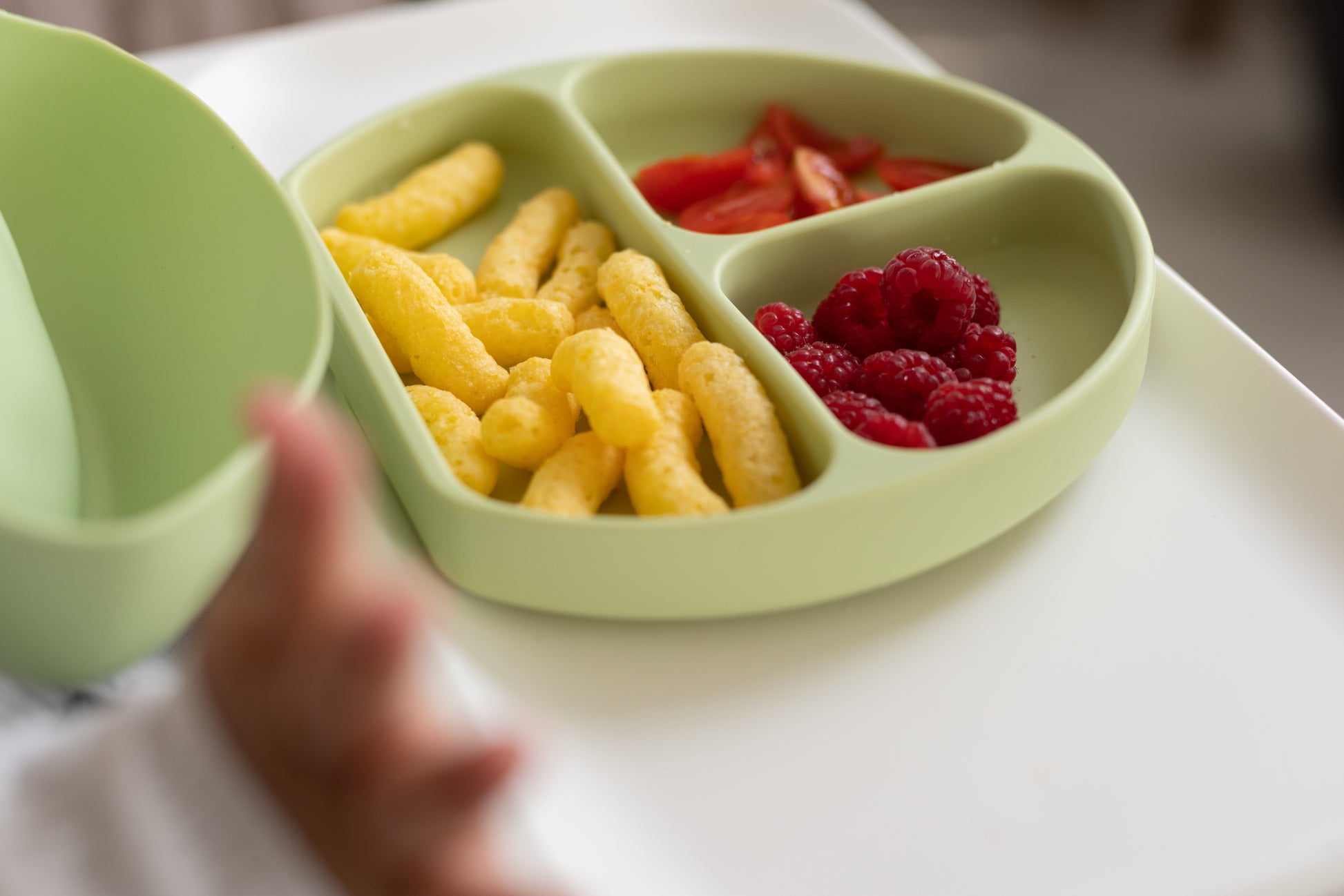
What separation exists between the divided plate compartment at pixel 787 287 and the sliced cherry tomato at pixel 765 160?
0.04 meters

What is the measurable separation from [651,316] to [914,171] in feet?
1.54

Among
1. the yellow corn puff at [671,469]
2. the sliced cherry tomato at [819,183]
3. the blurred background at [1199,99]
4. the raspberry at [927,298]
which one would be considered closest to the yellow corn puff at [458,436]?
the yellow corn puff at [671,469]

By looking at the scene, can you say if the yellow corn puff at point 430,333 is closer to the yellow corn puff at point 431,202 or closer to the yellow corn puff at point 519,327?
the yellow corn puff at point 519,327

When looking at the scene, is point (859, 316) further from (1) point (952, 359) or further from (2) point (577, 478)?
(2) point (577, 478)

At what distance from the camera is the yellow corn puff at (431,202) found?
1.22 meters

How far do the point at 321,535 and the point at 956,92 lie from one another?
42.6 inches

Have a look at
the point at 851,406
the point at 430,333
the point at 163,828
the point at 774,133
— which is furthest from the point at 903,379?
the point at 163,828

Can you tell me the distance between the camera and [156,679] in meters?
0.64

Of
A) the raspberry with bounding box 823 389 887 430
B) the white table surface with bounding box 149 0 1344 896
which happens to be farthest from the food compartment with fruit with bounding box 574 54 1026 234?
the white table surface with bounding box 149 0 1344 896

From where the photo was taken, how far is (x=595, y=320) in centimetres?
113

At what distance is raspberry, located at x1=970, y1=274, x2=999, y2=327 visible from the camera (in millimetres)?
1116

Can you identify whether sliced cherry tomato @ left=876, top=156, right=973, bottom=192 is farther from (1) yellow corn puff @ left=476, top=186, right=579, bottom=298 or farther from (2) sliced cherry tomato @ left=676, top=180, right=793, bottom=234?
(1) yellow corn puff @ left=476, top=186, right=579, bottom=298

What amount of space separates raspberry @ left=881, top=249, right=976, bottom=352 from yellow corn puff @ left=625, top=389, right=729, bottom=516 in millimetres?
226

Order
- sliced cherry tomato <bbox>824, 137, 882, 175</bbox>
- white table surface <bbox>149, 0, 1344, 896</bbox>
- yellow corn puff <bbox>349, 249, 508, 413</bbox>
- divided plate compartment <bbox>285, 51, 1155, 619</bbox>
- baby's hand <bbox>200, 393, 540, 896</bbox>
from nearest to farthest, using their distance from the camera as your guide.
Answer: baby's hand <bbox>200, 393, 540, 896</bbox> < white table surface <bbox>149, 0, 1344, 896</bbox> < divided plate compartment <bbox>285, 51, 1155, 619</bbox> < yellow corn puff <bbox>349, 249, 508, 413</bbox> < sliced cherry tomato <bbox>824, 137, 882, 175</bbox>
